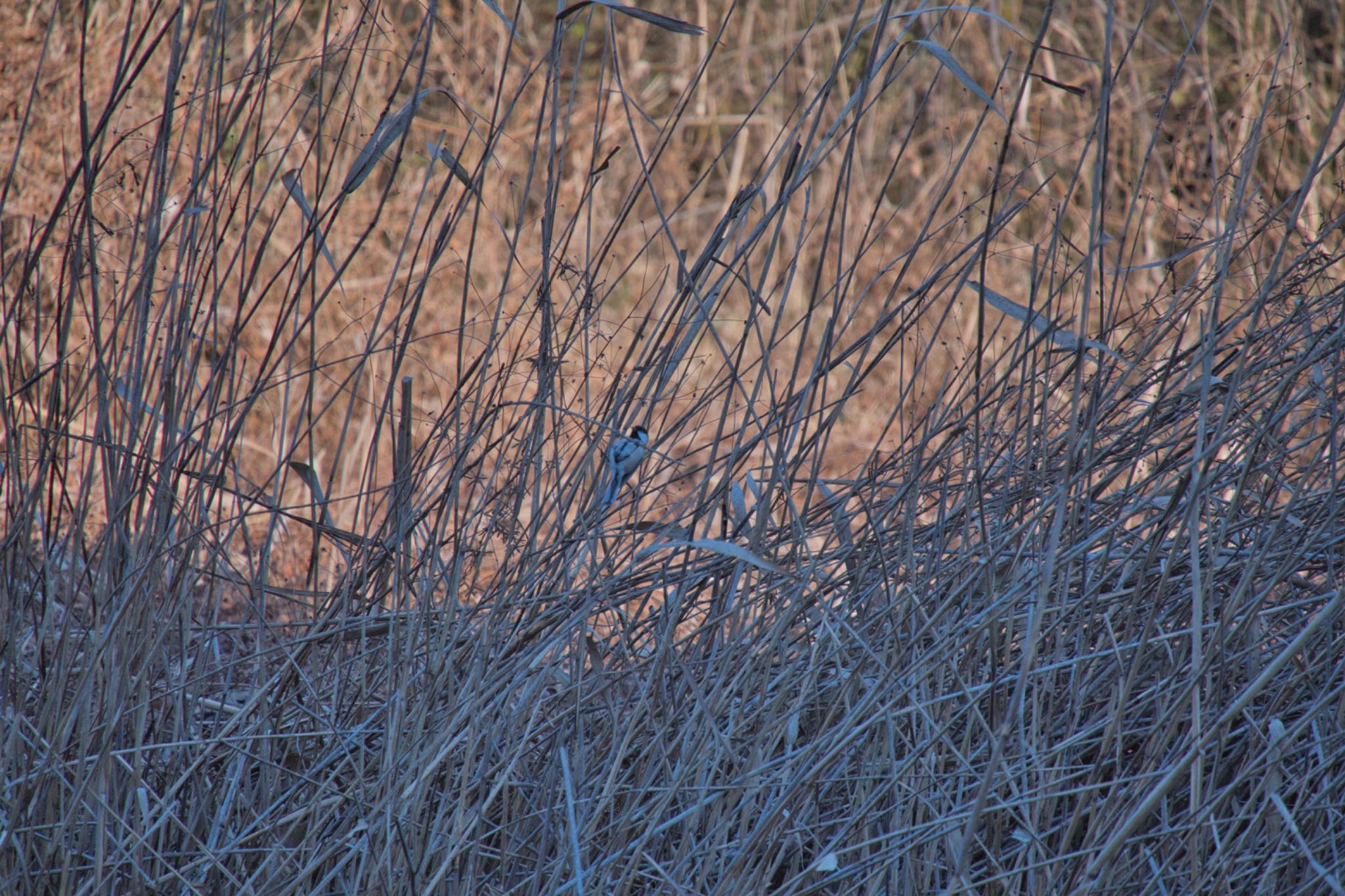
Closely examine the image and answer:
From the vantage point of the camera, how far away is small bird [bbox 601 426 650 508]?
1365mm

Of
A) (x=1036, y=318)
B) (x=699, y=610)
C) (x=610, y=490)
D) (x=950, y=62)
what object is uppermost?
(x=950, y=62)

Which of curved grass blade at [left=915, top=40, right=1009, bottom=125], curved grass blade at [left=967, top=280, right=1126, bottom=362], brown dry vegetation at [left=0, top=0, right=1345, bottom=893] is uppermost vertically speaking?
curved grass blade at [left=915, top=40, right=1009, bottom=125]

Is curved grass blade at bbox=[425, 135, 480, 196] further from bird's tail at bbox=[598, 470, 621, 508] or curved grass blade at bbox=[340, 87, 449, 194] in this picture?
bird's tail at bbox=[598, 470, 621, 508]

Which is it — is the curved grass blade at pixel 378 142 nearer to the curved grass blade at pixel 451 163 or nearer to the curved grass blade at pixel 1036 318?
the curved grass blade at pixel 451 163

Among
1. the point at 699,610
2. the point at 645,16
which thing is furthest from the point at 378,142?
the point at 699,610

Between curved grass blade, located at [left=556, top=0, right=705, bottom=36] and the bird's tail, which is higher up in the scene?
curved grass blade, located at [left=556, top=0, right=705, bottom=36]

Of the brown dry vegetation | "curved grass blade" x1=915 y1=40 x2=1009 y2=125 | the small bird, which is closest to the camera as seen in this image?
the brown dry vegetation

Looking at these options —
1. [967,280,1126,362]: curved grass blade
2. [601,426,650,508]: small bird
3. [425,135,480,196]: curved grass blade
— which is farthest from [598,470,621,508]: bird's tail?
[967,280,1126,362]: curved grass blade

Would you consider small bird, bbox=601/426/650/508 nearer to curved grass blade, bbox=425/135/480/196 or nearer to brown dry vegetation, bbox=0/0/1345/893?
brown dry vegetation, bbox=0/0/1345/893

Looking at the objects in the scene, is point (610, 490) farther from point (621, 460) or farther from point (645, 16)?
point (645, 16)

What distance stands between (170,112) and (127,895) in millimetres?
736

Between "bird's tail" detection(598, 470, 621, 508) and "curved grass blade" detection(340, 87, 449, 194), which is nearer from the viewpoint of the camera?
"curved grass blade" detection(340, 87, 449, 194)

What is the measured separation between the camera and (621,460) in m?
1.42

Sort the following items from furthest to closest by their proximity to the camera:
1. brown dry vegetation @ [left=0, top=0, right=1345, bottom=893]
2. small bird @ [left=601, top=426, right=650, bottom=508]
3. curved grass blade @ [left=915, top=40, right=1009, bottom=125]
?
1. small bird @ [left=601, top=426, right=650, bottom=508]
2. curved grass blade @ [left=915, top=40, right=1009, bottom=125]
3. brown dry vegetation @ [left=0, top=0, right=1345, bottom=893]
